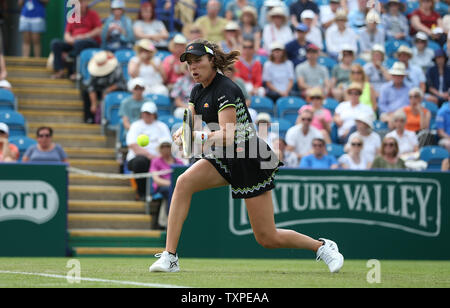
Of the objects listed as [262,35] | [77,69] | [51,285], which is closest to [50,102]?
[77,69]

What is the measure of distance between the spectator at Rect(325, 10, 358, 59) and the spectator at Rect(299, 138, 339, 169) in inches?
175

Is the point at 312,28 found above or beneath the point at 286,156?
above

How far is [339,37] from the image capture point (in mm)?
17062

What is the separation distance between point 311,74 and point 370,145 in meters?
2.60

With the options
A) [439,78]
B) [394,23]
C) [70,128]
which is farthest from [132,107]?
[394,23]

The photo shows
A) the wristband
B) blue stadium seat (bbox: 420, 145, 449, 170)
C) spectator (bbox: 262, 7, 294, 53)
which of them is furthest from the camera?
spectator (bbox: 262, 7, 294, 53)

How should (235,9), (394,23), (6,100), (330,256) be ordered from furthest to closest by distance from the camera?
(394,23), (235,9), (6,100), (330,256)

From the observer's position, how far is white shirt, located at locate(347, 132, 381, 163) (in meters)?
13.3

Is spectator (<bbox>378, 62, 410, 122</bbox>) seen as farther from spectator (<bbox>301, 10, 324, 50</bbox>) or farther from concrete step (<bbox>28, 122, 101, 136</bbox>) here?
concrete step (<bbox>28, 122, 101, 136</bbox>)

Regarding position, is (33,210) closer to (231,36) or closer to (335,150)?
(335,150)

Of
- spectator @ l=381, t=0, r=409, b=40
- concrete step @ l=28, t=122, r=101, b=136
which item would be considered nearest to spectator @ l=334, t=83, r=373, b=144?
spectator @ l=381, t=0, r=409, b=40

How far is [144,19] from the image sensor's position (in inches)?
626
